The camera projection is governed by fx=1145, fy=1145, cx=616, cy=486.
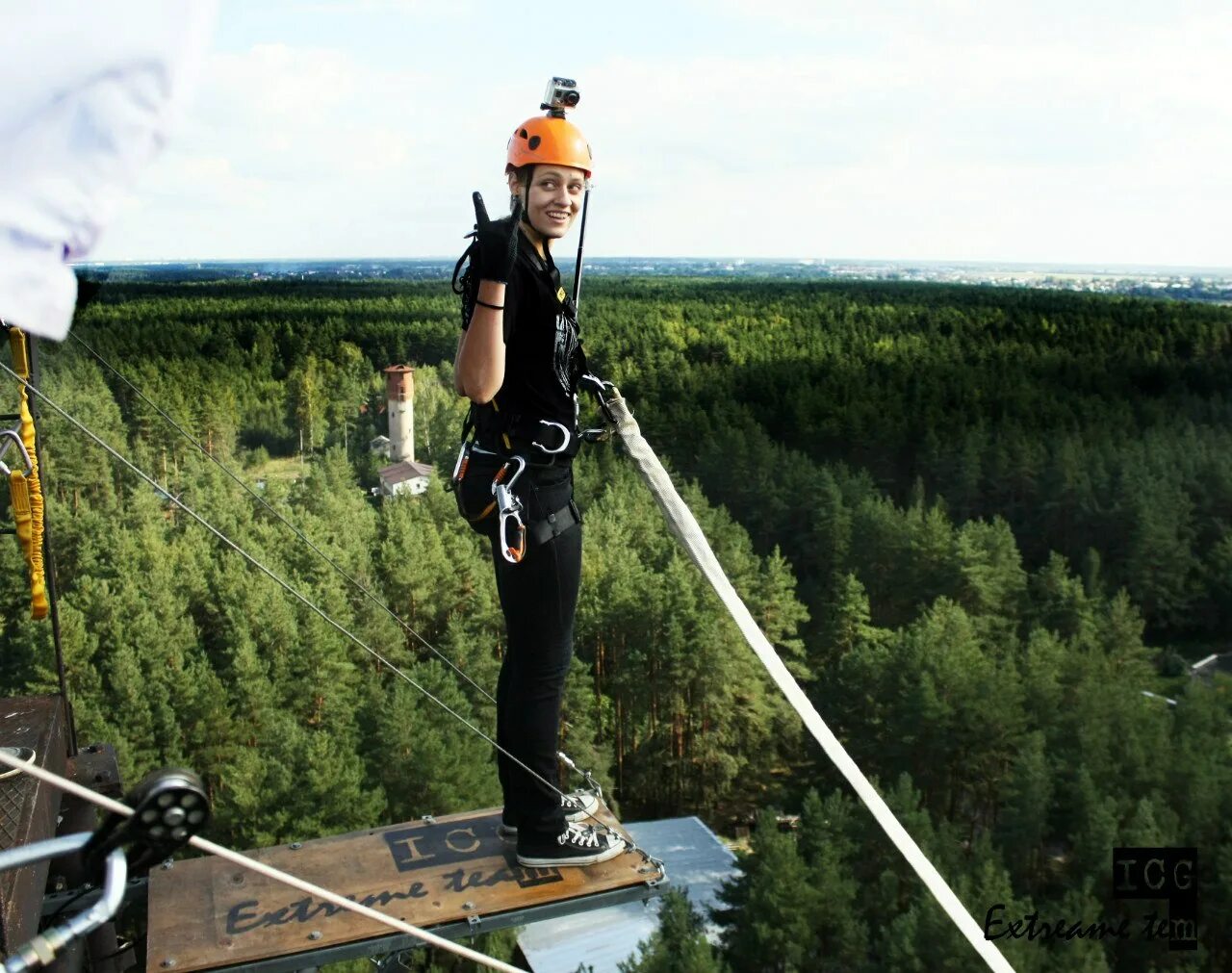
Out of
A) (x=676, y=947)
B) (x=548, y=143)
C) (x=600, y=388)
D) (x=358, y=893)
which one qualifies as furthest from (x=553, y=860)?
(x=676, y=947)

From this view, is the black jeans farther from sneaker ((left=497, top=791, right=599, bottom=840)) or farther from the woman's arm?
the woman's arm

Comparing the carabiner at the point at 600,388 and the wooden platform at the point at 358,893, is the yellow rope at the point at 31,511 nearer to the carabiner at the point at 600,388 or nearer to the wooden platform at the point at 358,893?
the wooden platform at the point at 358,893

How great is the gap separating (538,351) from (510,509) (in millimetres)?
556

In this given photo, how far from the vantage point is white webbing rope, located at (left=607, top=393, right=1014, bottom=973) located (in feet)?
11.0

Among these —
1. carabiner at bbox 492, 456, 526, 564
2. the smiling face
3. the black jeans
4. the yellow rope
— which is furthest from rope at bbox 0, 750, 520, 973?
the yellow rope

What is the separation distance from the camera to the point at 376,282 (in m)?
108

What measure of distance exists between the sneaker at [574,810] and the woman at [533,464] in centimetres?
11

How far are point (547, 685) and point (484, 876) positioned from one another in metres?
0.80

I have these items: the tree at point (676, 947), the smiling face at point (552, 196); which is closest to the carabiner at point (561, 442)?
the smiling face at point (552, 196)

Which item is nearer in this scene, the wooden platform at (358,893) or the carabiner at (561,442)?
the wooden platform at (358,893)

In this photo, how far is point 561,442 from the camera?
13.2 feet

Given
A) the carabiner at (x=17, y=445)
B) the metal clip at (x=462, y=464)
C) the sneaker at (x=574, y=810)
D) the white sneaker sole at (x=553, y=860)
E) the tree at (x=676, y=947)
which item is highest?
the metal clip at (x=462, y=464)

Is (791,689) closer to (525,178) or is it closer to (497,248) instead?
(497,248)

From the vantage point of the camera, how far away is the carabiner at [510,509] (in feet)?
12.7
